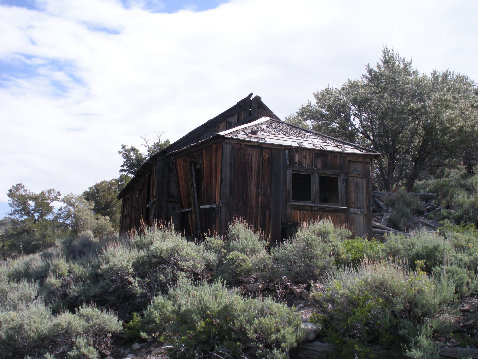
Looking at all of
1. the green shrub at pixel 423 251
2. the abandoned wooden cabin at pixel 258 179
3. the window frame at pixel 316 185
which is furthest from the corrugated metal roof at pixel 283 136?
the green shrub at pixel 423 251

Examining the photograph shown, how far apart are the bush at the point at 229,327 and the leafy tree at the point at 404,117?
1978cm

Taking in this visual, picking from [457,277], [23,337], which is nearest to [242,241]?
[457,277]

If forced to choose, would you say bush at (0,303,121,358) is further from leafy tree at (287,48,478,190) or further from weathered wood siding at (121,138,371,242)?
leafy tree at (287,48,478,190)

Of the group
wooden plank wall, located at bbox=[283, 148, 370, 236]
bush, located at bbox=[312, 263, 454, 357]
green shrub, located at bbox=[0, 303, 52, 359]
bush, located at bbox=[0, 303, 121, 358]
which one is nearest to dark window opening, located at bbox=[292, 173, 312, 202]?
wooden plank wall, located at bbox=[283, 148, 370, 236]

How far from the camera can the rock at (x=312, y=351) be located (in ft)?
17.9

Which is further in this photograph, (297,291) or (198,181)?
(198,181)

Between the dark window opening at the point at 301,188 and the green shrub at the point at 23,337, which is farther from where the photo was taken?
the dark window opening at the point at 301,188

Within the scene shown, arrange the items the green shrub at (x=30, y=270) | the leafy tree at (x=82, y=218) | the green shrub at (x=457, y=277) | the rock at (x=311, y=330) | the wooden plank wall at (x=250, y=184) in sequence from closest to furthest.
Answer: the rock at (x=311, y=330) → the green shrub at (x=457, y=277) → the green shrub at (x=30, y=270) → the wooden plank wall at (x=250, y=184) → the leafy tree at (x=82, y=218)

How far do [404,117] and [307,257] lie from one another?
721 inches

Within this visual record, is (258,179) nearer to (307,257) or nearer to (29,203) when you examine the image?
(307,257)

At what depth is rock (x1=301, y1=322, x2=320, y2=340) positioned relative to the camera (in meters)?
5.76

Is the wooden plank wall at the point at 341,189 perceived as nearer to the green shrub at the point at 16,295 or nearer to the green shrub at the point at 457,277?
the green shrub at the point at 457,277

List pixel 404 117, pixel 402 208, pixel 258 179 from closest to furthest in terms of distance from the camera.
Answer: pixel 258 179
pixel 402 208
pixel 404 117

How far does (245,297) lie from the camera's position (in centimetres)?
704
